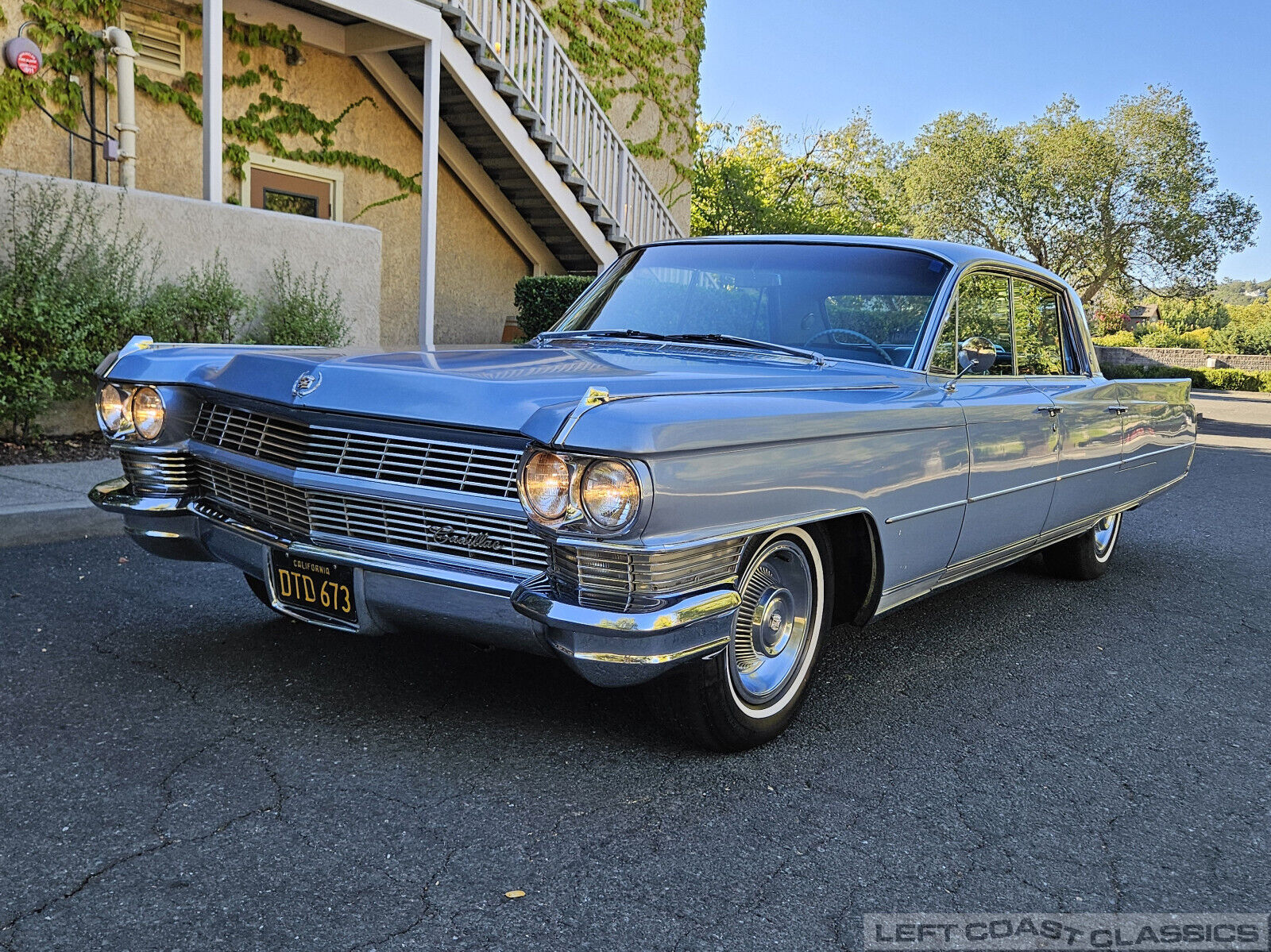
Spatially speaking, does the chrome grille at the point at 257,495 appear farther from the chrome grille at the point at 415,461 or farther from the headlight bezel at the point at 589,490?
the headlight bezel at the point at 589,490

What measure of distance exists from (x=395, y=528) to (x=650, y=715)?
1.04m

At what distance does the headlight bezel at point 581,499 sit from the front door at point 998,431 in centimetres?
176

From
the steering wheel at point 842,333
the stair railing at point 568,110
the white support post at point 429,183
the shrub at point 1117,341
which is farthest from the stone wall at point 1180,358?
the steering wheel at point 842,333

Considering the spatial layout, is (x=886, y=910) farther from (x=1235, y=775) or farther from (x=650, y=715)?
(x=1235, y=775)

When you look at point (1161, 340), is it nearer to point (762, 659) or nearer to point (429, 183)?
point (429, 183)

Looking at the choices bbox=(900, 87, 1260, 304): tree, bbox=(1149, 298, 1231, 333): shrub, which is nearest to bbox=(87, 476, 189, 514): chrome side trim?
bbox=(900, 87, 1260, 304): tree

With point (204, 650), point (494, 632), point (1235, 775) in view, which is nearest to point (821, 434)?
point (494, 632)

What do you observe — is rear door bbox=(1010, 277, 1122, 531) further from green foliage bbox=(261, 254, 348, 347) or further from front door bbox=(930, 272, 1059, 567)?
Answer: green foliage bbox=(261, 254, 348, 347)

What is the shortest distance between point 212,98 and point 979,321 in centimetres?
713

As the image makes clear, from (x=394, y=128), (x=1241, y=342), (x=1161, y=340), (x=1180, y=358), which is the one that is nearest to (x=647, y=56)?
(x=394, y=128)

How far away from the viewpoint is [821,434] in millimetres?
3125

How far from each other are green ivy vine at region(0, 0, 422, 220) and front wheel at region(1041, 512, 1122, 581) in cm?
904

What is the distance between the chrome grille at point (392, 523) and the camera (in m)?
2.80

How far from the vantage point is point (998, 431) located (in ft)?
13.4
